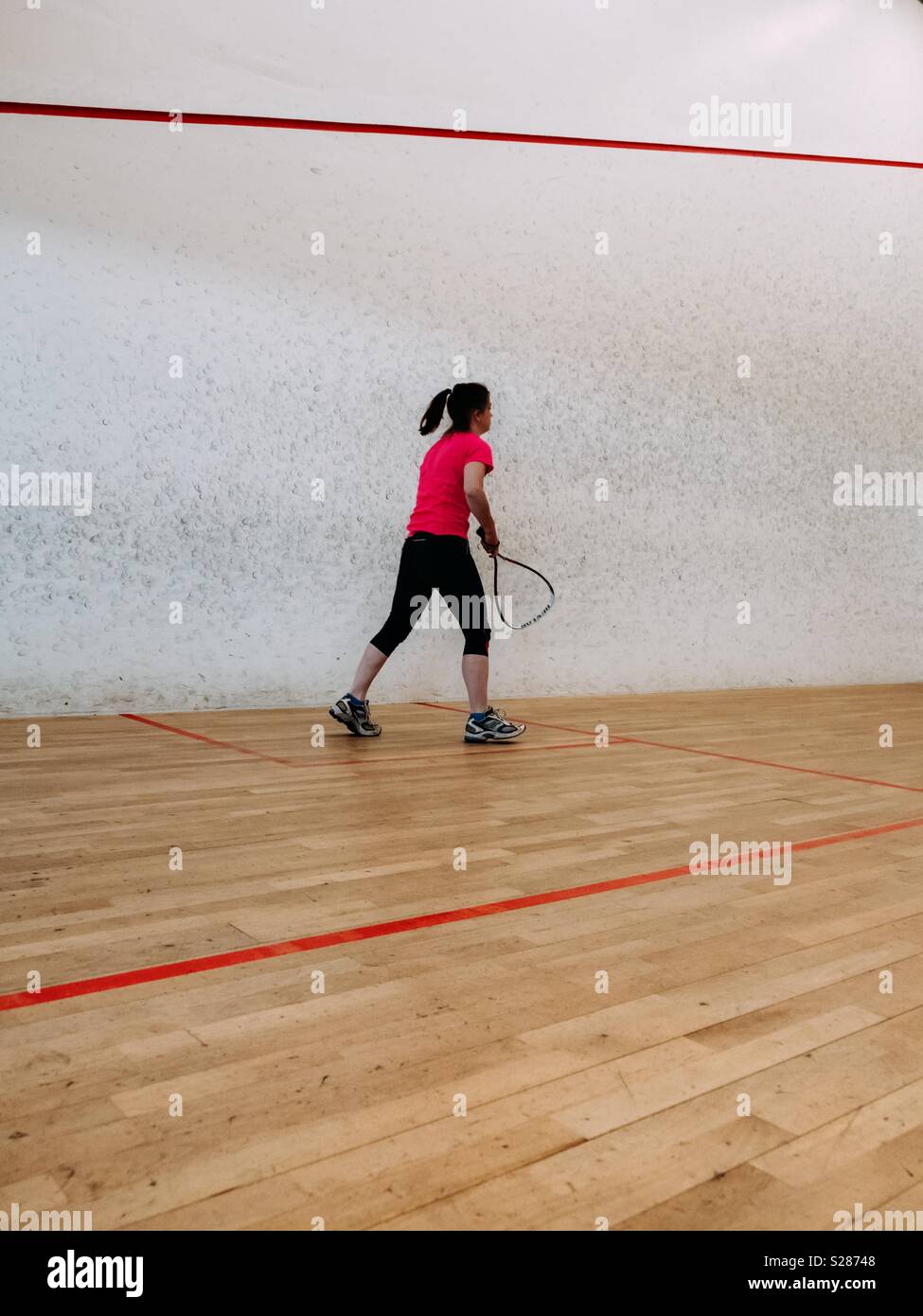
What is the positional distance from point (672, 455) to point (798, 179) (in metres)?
1.49

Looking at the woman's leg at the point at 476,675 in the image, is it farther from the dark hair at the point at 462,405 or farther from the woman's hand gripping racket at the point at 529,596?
the woman's hand gripping racket at the point at 529,596

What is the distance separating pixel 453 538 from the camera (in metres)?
3.15

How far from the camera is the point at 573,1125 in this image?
3.15ft

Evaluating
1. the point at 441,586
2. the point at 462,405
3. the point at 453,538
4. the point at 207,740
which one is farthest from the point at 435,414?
the point at 207,740

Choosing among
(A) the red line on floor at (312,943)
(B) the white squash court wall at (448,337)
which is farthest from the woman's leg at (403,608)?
(A) the red line on floor at (312,943)

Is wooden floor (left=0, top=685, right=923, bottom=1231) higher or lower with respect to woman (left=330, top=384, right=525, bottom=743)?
lower

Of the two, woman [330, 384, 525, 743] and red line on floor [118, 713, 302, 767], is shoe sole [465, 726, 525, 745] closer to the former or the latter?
woman [330, 384, 525, 743]

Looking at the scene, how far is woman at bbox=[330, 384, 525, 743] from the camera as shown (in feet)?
10.2

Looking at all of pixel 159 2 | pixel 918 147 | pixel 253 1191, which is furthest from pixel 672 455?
pixel 253 1191

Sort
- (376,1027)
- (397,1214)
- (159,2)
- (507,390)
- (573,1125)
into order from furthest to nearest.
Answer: (507,390) → (159,2) → (376,1027) → (573,1125) → (397,1214)

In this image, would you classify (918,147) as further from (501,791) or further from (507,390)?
(501,791)

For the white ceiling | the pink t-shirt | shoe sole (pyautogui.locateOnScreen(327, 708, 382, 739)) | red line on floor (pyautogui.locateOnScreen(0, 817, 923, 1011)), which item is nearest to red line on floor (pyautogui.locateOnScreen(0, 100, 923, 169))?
the white ceiling

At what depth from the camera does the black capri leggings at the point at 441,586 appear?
3.12 metres

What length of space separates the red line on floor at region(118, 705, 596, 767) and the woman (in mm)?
159
